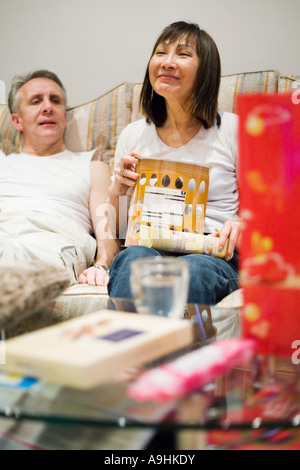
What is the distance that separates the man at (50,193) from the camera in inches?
57.5

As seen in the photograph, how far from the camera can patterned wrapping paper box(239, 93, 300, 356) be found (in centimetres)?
54

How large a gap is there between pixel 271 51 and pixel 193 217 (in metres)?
1.13

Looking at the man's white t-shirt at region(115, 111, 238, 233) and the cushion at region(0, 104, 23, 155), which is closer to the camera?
the man's white t-shirt at region(115, 111, 238, 233)

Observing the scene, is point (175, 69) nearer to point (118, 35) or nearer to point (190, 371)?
point (118, 35)

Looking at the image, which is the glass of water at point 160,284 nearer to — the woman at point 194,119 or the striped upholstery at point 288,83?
the woman at point 194,119

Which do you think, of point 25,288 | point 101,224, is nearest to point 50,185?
point 101,224

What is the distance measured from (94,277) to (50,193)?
462mm

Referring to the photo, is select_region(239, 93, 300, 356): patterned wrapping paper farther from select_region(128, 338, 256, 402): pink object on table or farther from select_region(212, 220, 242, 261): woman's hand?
select_region(212, 220, 242, 261): woman's hand

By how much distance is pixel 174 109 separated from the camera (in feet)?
4.82

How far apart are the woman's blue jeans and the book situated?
46cm

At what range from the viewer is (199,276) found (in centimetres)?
108

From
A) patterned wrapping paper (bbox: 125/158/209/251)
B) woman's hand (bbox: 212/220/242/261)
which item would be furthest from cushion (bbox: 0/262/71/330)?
woman's hand (bbox: 212/220/242/261)

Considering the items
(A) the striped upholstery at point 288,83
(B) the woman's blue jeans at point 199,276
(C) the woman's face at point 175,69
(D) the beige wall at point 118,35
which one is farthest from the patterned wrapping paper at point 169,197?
(D) the beige wall at point 118,35
